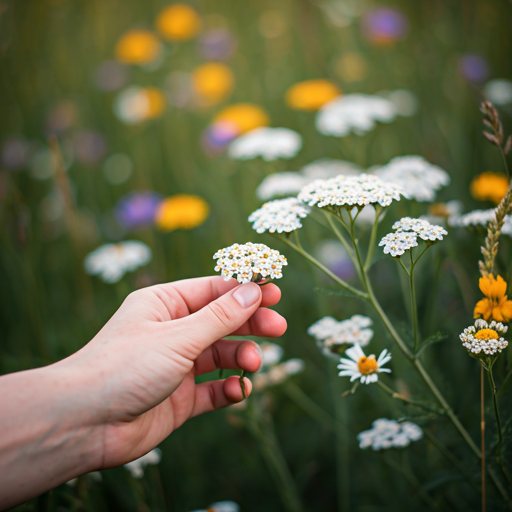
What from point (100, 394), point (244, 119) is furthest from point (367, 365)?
point (244, 119)

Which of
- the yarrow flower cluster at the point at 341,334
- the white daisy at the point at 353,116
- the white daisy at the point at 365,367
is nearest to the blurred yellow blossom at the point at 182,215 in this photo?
the white daisy at the point at 353,116

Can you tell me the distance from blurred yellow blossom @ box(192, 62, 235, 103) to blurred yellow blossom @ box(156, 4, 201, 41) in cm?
30

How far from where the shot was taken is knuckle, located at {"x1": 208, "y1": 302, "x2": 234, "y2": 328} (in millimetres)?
931

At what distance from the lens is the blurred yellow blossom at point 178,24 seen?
A: 339 centimetres

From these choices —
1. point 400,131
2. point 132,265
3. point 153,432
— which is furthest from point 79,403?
point 400,131

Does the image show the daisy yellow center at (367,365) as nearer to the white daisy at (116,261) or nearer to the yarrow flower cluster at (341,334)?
the yarrow flower cluster at (341,334)

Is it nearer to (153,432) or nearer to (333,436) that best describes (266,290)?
(153,432)

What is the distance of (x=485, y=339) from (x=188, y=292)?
76 centimetres

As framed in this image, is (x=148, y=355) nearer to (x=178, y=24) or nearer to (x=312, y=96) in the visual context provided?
(x=312, y=96)

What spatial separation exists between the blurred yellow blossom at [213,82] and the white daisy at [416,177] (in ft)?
7.27

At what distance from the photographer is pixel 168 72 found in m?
3.82

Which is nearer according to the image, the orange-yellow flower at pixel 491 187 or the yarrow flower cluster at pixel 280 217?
the yarrow flower cluster at pixel 280 217

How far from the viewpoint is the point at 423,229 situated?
90 cm

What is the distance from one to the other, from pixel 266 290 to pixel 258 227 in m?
0.18
